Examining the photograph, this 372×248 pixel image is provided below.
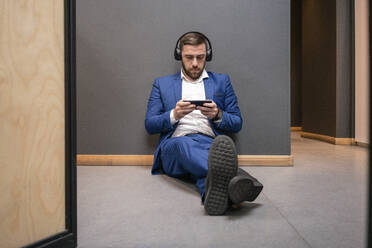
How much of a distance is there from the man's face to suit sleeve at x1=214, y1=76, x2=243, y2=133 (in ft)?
0.82

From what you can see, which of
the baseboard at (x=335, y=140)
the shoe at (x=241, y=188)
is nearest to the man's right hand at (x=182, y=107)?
the shoe at (x=241, y=188)

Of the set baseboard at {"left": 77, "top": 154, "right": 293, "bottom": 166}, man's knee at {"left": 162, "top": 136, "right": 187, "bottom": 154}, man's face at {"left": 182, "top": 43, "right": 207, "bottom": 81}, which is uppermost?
man's face at {"left": 182, "top": 43, "right": 207, "bottom": 81}

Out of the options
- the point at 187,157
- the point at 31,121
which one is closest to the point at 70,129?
the point at 31,121

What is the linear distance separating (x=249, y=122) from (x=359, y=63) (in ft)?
6.53

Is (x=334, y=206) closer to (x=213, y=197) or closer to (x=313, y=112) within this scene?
(x=213, y=197)

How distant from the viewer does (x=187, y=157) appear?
1.35 m

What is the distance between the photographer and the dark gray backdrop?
2.03 m

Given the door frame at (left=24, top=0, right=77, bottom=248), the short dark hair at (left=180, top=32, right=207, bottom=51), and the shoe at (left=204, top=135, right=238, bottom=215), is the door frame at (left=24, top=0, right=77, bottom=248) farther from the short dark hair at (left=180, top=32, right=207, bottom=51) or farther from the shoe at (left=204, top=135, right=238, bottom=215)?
the short dark hair at (left=180, top=32, right=207, bottom=51)

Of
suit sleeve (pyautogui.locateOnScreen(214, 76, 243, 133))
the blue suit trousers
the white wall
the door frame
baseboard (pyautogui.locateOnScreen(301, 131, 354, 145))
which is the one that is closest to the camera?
the door frame

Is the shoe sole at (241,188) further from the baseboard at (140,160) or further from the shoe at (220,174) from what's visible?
the baseboard at (140,160)

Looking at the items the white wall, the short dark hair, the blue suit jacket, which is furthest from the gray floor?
the white wall

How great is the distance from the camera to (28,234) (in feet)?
2.20

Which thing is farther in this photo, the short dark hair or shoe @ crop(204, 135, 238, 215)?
the short dark hair

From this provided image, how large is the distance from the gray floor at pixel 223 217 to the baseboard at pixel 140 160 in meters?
0.33
